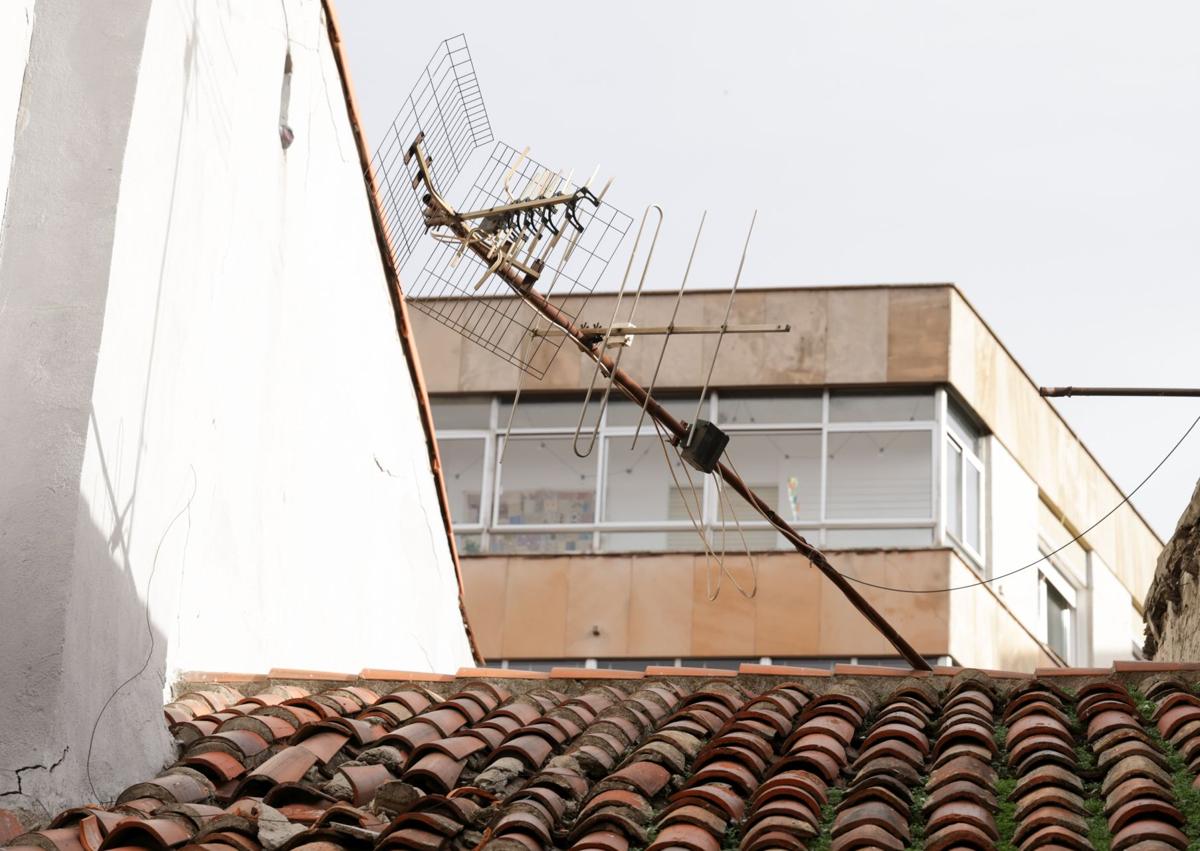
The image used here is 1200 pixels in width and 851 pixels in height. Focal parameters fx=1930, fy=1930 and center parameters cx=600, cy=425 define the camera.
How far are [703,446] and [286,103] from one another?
10.4 ft

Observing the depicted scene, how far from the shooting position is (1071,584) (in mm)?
28562

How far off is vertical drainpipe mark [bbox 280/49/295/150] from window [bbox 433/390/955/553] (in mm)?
14015

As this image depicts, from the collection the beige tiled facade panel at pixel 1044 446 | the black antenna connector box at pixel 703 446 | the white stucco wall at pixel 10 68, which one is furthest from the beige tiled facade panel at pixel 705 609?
the white stucco wall at pixel 10 68

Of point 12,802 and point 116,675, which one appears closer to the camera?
Result: point 12,802

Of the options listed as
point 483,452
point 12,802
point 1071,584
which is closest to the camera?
point 12,802

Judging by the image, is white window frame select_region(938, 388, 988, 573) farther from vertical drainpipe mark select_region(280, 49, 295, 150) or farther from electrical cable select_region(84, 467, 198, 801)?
electrical cable select_region(84, 467, 198, 801)

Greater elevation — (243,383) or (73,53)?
(73,53)

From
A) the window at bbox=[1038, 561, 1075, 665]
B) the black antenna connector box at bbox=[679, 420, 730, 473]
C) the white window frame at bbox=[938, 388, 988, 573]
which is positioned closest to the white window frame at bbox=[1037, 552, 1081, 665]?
the window at bbox=[1038, 561, 1075, 665]

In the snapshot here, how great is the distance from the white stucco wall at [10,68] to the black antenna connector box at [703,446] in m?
4.98

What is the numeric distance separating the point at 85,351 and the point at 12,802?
1.69 metres

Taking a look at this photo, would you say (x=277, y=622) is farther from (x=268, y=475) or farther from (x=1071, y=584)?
(x=1071, y=584)

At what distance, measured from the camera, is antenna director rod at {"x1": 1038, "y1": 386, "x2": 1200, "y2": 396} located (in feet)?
39.9

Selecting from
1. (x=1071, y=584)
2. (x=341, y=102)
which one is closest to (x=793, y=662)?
(x=1071, y=584)

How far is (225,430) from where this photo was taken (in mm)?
9242
